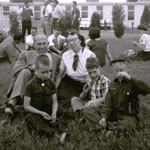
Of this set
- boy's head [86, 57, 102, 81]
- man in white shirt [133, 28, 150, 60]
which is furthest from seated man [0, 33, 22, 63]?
boy's head [86, 57, 102, 81]

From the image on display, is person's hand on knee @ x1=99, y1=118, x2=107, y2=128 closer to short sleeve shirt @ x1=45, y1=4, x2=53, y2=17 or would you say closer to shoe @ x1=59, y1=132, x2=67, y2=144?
A: shoe @ x1=59, y1=132, x2=67, y2=144

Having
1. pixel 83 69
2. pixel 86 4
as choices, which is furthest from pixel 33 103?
pixel 86 4

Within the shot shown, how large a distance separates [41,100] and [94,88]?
2.61 feet

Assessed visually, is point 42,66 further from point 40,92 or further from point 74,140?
point 74,140

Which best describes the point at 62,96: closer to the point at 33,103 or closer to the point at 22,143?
the point at 33,103

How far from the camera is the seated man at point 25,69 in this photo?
4.77m

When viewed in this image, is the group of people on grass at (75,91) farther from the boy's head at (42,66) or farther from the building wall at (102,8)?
the building wall at (102,8)

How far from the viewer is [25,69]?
15.8ft

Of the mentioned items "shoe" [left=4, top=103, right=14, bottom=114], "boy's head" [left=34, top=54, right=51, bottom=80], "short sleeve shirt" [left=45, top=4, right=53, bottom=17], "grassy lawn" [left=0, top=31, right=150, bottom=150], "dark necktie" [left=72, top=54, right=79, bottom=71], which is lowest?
"grassy lawn" [left=0, top=31, right=150, bottom=150]

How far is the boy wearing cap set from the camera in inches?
152

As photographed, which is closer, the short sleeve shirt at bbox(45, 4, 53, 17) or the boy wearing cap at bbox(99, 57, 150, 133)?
the boy wearing cap at bbox(99, 57, 150, 133)

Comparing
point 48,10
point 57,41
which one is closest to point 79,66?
point 57,41

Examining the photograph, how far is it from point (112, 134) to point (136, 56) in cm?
727

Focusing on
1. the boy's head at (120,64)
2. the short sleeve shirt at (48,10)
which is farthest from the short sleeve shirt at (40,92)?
the short sleeve shirt at (48,10)
